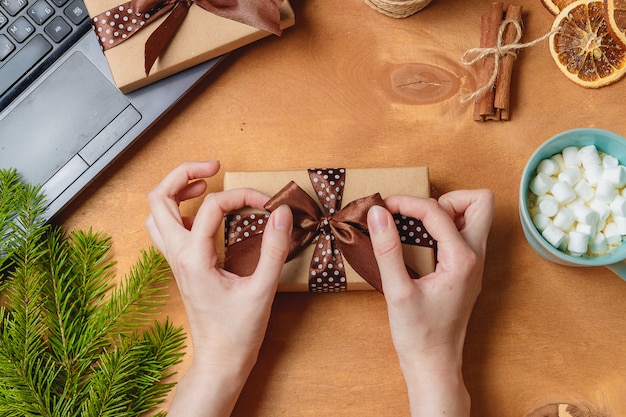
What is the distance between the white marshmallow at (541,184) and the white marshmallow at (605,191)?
0.06 m

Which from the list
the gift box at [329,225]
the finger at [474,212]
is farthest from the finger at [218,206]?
the finger at [474,212]

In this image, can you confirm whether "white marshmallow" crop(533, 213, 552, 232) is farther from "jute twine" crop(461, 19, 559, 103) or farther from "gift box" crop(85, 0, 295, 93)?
"gift box" crop(85, 0, 295, 93)

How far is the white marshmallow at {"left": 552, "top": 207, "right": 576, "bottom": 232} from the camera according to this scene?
2.60 feet

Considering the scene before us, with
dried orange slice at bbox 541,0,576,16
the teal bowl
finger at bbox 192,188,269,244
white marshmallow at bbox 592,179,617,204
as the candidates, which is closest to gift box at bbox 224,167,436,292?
finger at bbox 192,188,269,244

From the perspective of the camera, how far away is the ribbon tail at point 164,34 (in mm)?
807

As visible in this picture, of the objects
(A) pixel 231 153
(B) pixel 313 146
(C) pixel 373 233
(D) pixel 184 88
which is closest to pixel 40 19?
(D) pixel 184 88

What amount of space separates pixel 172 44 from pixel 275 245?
1.13 feet

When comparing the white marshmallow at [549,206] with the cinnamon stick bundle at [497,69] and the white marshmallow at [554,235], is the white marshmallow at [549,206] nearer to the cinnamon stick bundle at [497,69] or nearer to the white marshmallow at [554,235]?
the white marshmallow at [554,235]

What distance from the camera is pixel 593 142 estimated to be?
83 cm

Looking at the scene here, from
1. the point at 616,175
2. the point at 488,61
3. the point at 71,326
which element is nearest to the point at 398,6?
the point at 488,61

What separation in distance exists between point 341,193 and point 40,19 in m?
0.50

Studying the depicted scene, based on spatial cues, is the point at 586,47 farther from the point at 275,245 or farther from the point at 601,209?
the point at 275,245

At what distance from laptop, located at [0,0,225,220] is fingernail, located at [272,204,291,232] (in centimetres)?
25

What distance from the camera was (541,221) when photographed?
806 mm
